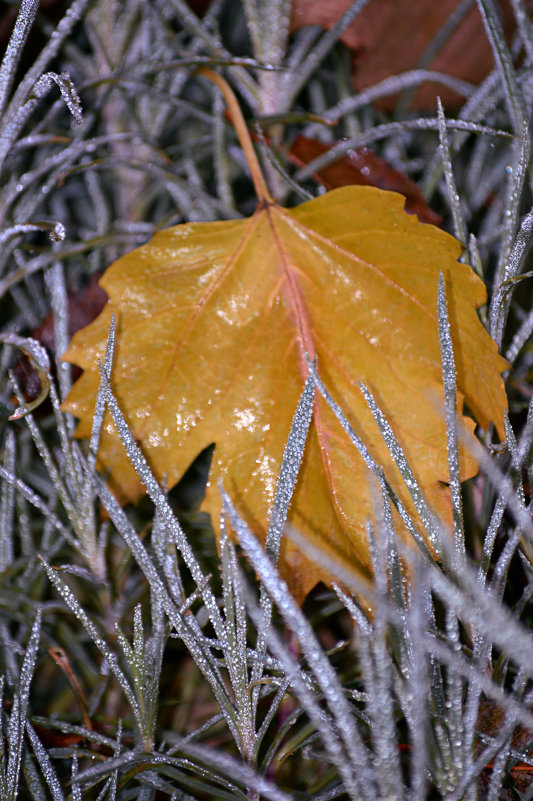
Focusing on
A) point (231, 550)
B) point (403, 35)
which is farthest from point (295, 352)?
point (403, 35)

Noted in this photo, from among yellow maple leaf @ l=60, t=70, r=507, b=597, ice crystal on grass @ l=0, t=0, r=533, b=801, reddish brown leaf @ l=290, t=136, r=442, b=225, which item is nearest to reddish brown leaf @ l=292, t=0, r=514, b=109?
ice crystal on grass @ l=0, t=0, r=533, b=801

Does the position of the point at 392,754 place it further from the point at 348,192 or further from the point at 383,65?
the point at 383,65

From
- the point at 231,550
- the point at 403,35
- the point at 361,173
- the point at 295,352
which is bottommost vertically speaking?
the point at 231,550

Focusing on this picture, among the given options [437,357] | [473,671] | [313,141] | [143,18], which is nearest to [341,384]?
[437,357]

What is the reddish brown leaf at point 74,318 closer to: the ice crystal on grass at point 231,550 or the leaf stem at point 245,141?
the ice crystal on grass at point 231,550

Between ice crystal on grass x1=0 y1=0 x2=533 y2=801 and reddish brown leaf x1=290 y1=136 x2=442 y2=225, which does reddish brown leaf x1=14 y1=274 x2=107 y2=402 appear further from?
reddish brown leaf x1=290 y1=136 x2=442 y2=225

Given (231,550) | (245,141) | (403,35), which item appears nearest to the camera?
(231,550)

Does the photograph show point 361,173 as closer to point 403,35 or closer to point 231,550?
point 403,35
